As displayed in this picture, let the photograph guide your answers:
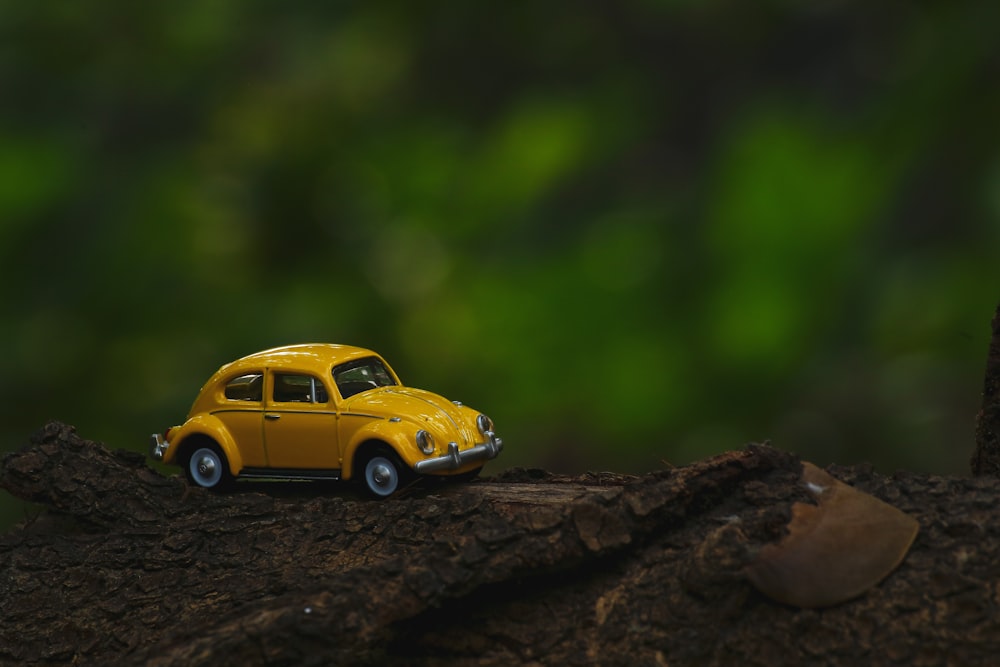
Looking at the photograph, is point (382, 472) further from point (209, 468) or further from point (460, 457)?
point (209, 468)

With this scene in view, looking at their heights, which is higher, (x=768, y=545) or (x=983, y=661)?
(x=768, y=545)

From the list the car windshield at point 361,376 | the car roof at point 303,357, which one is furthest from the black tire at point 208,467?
the car windshield at point 361,376

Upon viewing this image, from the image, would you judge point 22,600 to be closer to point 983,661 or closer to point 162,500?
point 162,500

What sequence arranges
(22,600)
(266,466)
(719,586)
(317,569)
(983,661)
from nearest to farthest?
(983,661)
(719,586)
(317,569)
(22,600)
(266,466)

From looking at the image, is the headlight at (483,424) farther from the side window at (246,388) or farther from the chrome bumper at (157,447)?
the chrome bumper at (157,447)

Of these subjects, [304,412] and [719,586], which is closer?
[719,586]

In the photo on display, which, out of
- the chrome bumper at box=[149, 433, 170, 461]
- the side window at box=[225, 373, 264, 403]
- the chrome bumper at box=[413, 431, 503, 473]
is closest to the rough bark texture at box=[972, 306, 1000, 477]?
the chrome bumper at box=[413, 431, 503, 473]

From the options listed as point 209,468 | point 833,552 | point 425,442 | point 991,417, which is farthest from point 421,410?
point 991,417

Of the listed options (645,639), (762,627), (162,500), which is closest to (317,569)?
(162,500)

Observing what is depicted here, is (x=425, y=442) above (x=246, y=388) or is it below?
below
